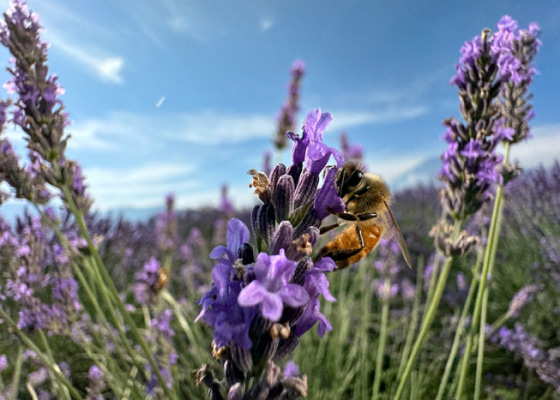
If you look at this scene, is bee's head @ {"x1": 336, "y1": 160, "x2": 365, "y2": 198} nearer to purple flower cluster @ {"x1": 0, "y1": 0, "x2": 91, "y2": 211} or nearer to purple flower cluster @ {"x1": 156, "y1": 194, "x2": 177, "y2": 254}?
purple flower cluster @ {"x1": 0, "y1": 0, "x2": 91, "y2": 211}

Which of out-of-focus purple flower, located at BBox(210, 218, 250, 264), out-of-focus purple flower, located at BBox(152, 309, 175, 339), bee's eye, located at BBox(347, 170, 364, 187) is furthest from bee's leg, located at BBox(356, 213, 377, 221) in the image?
out-of-focus purple flower, located at BBox(152, 309, 175, 339)

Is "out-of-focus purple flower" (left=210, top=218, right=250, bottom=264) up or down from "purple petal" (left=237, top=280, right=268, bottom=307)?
up

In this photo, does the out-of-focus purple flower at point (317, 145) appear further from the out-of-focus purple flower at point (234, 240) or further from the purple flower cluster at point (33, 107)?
the purple flower cluster at point (33, 107)

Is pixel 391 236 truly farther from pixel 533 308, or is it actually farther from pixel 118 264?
pixel 118 264

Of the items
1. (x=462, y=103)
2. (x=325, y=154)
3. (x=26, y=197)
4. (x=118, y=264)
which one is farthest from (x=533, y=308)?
(x=118, y=264)

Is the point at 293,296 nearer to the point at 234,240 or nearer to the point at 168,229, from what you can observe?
the point at 234,240

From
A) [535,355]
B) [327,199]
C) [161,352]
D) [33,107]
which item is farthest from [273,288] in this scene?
[535,355]
